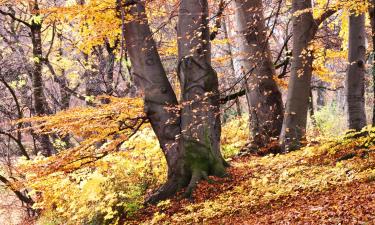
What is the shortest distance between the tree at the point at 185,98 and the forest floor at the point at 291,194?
460 millimetres

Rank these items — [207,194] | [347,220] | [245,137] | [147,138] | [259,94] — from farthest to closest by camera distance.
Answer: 1. [245,137]
2. [259,94]
3. [147,138]
4. [207,194]
5. [347,220]

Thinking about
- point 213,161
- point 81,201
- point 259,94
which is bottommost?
point 81,201

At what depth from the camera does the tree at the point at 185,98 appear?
750cm

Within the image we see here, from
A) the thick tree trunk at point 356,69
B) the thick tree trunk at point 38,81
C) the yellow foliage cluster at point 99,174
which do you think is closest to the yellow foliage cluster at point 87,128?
the yellow foliage cluster at point 99,174

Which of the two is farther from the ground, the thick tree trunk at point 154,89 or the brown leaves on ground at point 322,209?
the thick tree trunk at point 154,89

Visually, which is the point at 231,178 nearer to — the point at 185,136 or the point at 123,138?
the point at 185,136

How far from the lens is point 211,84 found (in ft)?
25.1

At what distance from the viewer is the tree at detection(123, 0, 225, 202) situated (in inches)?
295

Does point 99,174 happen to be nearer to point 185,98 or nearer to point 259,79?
point 185,98

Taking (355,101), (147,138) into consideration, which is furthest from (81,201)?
(355,101)

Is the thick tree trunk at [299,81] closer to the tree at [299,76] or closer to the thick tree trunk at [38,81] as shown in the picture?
the tree at [299,76]

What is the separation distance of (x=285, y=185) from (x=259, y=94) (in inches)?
149

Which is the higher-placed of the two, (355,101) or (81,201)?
(355,101)

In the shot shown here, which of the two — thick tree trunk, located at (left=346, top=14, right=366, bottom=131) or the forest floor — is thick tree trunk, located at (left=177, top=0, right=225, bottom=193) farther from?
thick tree trunk, located at (left=346, top=14, right=366, bottom=131)
